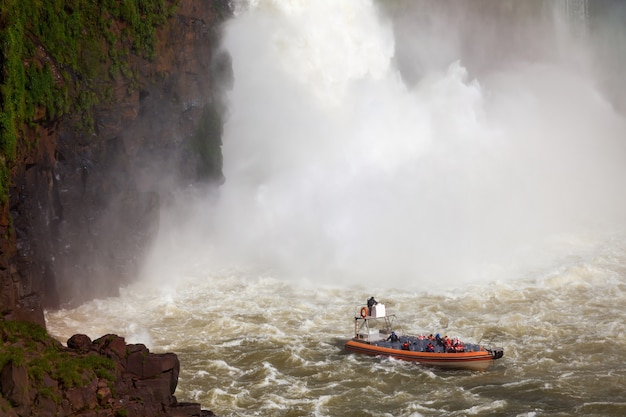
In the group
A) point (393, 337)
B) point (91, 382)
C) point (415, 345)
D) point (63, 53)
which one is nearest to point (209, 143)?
point (63, 53)

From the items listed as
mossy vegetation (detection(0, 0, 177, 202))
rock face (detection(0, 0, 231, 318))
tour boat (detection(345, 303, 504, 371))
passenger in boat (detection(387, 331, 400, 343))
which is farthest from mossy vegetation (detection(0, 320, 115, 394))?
passenger in boat (detection(387, 331, 400, 343))

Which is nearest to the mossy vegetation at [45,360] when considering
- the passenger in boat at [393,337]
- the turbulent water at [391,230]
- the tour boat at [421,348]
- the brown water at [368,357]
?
the brown water at [368,357]

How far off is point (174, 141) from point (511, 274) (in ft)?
62.7

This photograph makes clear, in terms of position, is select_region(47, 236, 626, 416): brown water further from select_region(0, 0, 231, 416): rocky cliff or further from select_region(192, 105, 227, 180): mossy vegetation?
select_region(192, 105, 227, 180): mossy vegetation

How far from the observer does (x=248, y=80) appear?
184 ft

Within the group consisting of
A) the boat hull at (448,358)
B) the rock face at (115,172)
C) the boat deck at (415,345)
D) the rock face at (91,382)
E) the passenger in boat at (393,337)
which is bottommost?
the rock face at (91,382)

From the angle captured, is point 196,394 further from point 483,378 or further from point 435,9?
point 435,9

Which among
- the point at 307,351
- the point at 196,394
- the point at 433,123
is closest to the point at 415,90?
the point at 433,123

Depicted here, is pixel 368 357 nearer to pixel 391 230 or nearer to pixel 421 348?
pixel 421 348

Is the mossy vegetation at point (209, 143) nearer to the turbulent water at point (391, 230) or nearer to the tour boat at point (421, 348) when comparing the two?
the turbulent water at point (391, 230)

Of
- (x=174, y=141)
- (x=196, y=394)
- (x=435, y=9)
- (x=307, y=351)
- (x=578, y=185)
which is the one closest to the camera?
(x=196, y=394)

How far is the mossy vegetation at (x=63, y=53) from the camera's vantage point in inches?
1218

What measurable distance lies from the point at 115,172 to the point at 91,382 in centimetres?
2044

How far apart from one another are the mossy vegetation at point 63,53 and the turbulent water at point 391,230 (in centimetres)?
865
